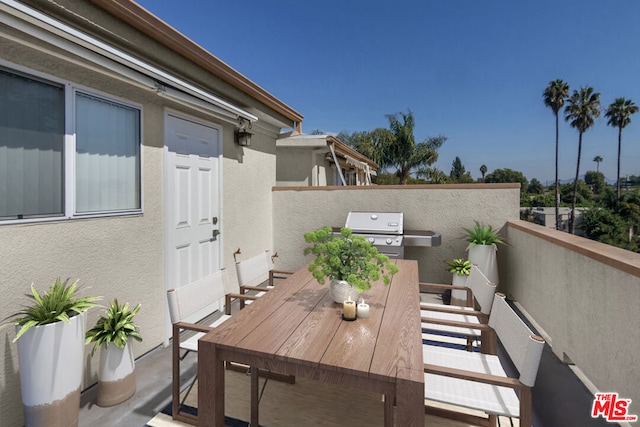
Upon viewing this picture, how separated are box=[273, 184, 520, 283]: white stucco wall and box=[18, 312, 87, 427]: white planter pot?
4348mm

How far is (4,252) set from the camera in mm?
2006

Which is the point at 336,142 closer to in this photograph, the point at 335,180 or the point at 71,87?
the point at 335,180

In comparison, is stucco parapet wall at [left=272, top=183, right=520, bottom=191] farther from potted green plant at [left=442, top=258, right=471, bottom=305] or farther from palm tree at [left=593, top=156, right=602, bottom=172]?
palm tree at [left=593, top=156, right=602, bottom=172]

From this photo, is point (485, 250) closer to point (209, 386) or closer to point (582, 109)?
point (209, 386)

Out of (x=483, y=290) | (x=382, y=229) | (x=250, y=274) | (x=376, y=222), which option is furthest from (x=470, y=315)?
Answer: (x=376, y=222)

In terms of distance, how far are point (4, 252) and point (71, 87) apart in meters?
1.33

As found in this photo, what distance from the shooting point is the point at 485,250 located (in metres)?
4.67

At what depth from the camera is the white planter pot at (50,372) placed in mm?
1868

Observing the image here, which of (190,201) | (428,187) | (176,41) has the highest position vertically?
(176,41)

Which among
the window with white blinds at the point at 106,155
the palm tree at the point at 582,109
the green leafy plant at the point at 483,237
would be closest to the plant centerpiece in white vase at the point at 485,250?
the green leafy plant at the point at 483,237

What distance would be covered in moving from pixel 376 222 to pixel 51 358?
4.44 metres

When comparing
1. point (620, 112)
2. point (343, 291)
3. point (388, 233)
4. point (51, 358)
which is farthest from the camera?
point (620, 112)

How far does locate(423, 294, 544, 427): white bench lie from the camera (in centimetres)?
145

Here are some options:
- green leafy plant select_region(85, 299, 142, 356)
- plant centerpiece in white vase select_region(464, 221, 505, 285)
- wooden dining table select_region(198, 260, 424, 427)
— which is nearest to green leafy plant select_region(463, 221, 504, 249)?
plant centerpiece in white vase select_region(464, 221, 505, 285)
